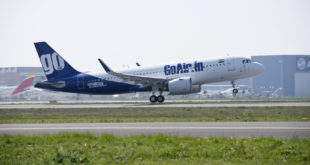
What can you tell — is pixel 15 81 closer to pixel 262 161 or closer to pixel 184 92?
pixel 184 92

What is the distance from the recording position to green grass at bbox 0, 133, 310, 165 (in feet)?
35.6

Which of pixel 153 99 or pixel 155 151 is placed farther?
pixel 153 99

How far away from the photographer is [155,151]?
11.9 m

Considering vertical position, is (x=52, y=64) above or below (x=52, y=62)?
below

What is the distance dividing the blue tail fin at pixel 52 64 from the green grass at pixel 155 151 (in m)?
30.7

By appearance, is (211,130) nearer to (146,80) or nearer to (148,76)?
(146,80)

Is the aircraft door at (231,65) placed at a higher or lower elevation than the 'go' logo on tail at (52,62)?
lower

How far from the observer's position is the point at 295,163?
33.6ft

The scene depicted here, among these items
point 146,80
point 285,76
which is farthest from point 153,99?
point 285,76

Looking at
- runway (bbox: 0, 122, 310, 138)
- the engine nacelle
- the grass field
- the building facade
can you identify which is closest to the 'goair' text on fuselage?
the engine nacelle

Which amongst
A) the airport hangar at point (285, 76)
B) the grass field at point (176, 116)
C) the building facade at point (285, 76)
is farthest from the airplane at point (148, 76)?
the building facade at point (285, 76)

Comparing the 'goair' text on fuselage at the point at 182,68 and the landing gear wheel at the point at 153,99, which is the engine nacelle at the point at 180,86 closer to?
the 'goair' text on fuselage at the point at 182,68

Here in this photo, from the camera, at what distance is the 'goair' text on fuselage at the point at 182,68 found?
40897 mm

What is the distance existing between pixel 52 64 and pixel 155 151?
34.7 meters
